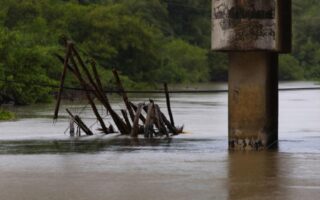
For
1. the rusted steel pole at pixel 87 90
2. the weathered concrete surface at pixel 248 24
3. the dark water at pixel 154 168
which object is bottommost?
the dark water at pixel 154 168

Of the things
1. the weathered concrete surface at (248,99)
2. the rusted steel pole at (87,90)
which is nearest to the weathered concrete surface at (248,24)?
the weathered concrete surface at (248,99)

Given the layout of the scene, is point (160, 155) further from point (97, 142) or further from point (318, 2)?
point (318, 2)

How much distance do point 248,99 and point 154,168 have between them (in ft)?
12.3

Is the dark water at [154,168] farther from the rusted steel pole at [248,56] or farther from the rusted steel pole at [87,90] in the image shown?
the rusted steel pole at [87,90]

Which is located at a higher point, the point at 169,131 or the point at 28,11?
the point at 28,11

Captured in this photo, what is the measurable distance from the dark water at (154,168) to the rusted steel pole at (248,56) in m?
0.63

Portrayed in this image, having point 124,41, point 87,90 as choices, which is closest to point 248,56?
point 87,90

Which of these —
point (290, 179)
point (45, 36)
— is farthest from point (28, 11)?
point (290, 179)

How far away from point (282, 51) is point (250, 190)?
768 centimetres

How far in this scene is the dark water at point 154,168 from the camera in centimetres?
1409

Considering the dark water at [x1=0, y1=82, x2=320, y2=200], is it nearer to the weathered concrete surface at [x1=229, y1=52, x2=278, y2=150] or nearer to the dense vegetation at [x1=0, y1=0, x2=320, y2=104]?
the weathered concrete surface at [x1=229, y1=52, x2=278, y2=150]

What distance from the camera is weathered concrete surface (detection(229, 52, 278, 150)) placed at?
2030 centimetres

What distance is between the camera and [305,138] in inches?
984

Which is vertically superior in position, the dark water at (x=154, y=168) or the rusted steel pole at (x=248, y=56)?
the rusted steel pole at (x=248, y=56)
